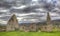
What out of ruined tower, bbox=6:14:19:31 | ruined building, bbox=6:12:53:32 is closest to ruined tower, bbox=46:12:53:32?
ruined building, bbox=6:12:53:32

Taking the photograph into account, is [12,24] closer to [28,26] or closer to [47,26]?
[28,26]

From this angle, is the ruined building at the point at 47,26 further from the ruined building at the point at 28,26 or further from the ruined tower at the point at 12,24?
the ruined tower at the point at 12,24

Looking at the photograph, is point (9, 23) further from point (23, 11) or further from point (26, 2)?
point (26, 2)

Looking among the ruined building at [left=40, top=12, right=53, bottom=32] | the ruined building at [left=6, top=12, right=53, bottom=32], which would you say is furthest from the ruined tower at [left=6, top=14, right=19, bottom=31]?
the ruined building at [left=40, top=12, right=53, bottom=32]

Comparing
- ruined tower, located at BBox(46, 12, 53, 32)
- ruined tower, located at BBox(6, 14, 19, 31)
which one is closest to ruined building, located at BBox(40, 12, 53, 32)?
ruined tower, located at BBox(46, 12, 53, 32)

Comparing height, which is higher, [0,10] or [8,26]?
[0,10]

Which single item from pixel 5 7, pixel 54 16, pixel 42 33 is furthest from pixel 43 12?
pixel 5 7

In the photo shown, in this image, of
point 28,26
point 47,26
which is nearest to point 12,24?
point 28,26

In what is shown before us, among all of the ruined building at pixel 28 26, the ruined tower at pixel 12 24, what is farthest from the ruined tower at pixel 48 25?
the ruined tower at pixel 12 24

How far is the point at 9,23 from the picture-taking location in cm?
307

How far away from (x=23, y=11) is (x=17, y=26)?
0.35 m

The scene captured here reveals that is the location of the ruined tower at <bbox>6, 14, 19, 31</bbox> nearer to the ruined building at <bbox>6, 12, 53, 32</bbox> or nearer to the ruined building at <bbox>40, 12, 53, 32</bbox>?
the ruined building at <bbox>6, 12, 53, 32</bbox>

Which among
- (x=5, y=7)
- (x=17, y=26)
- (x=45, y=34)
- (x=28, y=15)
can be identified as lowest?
(x=45, y=34)

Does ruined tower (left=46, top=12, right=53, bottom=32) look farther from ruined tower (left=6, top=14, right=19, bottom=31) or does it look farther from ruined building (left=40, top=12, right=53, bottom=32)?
ruined tower (left=6, top=14, right=19, bottom=31)
